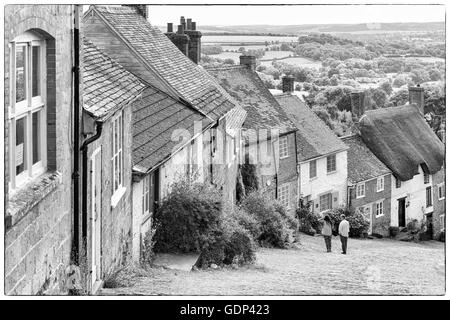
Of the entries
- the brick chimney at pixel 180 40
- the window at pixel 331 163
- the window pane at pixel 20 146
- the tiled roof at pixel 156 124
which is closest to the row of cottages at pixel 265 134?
the window at pixel 331 163

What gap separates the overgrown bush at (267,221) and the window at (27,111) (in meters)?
15.8

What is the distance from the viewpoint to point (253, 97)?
36906 mm

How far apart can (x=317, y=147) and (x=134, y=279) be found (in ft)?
87.3

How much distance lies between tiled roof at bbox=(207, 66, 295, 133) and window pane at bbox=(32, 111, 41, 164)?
2522 centimetres

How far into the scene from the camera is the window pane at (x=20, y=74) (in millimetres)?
7910

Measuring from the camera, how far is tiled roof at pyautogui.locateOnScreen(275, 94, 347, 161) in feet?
126

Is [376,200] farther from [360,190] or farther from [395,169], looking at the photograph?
[395,169]

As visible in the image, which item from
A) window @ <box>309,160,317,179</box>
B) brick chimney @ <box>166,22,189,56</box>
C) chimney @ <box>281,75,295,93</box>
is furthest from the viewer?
chimney @ <box>281,75,295,93</box>

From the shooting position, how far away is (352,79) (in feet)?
206

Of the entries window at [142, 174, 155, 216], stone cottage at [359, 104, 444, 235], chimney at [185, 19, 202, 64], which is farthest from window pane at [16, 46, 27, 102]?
stone cottage at [359, 104, 444, 235]

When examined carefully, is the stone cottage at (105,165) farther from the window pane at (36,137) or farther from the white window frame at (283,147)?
the white window frame at (283,147)

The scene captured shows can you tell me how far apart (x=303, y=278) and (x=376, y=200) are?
26.7 metres

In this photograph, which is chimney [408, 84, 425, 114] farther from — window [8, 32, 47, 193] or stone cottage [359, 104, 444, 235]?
window [8, 32, 47, 193]

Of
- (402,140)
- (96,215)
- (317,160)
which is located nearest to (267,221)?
(317,160)
